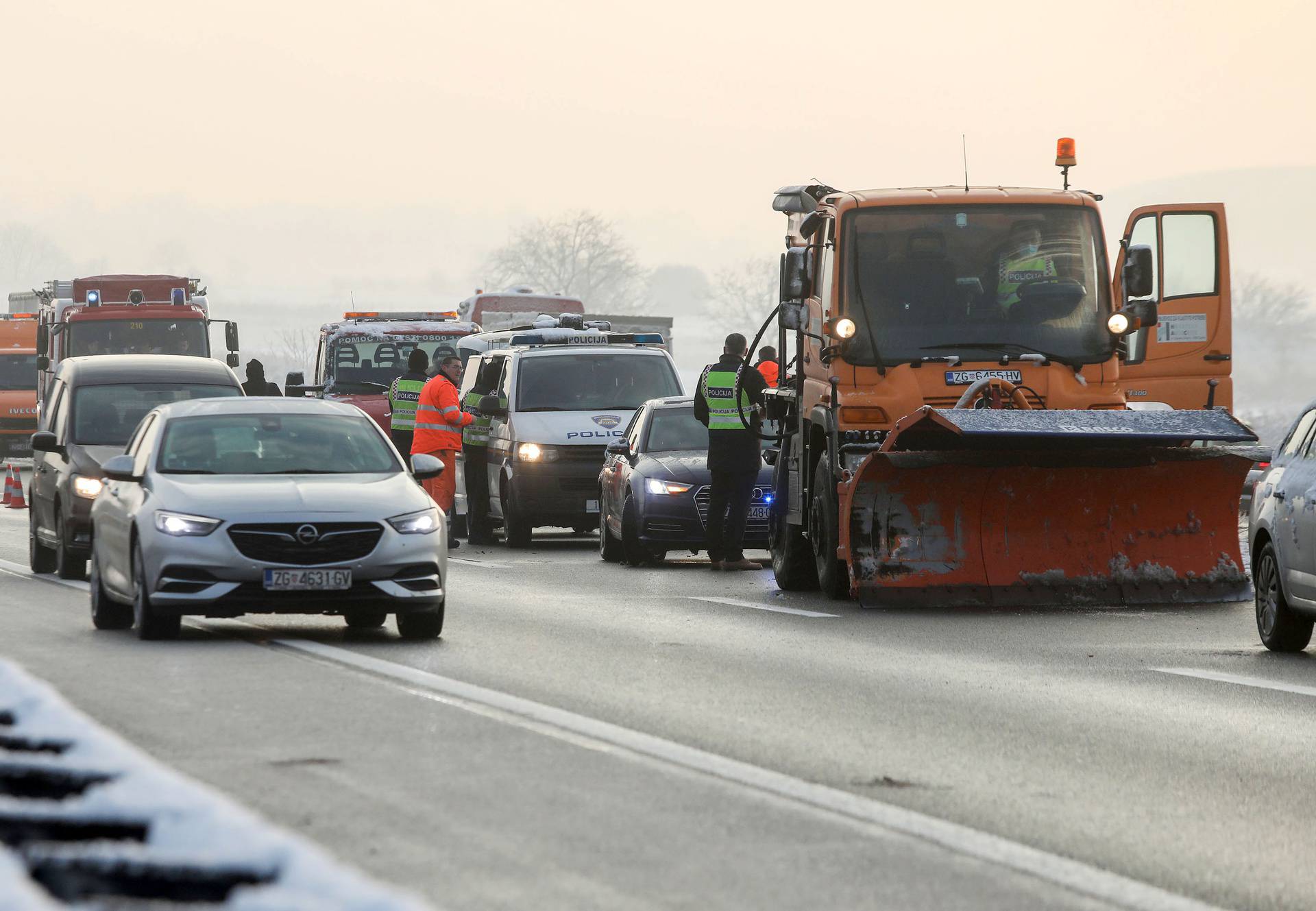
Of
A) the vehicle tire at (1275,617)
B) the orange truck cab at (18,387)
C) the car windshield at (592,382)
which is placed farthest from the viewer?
the orange truck cab at (18,387)

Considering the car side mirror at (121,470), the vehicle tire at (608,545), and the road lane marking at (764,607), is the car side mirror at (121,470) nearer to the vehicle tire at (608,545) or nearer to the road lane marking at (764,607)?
the road lane marking at (764,607)

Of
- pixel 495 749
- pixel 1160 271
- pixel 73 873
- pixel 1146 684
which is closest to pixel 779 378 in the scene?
pixel 1160 271

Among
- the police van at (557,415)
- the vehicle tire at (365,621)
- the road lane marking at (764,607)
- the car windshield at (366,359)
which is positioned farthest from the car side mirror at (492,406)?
the vehicle tire at (365,621)

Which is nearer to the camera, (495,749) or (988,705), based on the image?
(495,749)

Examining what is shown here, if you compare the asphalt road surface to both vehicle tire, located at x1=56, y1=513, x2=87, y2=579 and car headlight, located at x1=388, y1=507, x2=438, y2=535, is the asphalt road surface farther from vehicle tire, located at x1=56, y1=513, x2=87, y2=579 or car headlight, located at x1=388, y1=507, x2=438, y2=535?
vehicle tire, located at x1=56, y1=513, x2=87, y2=579

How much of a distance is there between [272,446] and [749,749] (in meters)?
6.01

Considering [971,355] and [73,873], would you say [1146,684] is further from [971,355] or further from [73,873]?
[73,873]

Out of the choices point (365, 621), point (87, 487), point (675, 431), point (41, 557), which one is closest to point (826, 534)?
point (365, 621)

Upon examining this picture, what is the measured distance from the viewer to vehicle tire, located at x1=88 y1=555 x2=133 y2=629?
13.8 metres

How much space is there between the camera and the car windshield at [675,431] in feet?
70.5

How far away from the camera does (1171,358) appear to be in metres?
20.0

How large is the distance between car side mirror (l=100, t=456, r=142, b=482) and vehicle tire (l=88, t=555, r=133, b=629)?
26.1 inches

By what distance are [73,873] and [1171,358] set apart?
51.9 feet

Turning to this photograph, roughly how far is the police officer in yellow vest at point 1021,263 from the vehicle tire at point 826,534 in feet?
5.75
